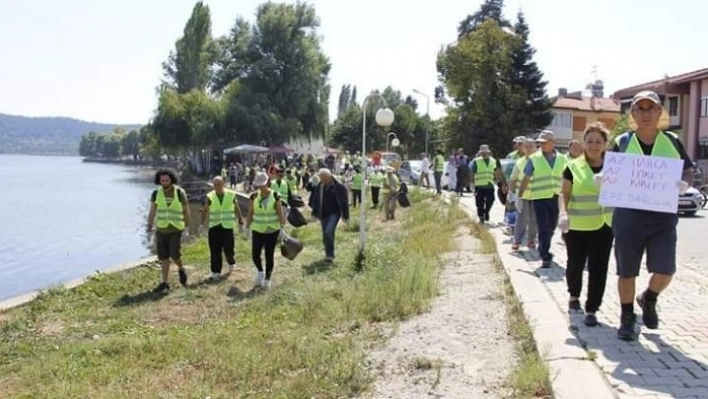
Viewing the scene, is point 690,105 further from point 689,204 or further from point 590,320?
point 590,320

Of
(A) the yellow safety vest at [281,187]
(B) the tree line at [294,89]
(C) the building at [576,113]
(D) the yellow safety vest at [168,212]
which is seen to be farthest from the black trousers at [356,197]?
(C) the building at [576,113]

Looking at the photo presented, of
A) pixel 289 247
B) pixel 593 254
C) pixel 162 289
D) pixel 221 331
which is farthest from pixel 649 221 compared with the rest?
pixel 162 289

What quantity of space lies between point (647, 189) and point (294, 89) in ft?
165

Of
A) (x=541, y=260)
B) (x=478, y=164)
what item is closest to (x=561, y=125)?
(x=478, y=164)

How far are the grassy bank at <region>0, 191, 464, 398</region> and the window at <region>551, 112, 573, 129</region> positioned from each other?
53.8m

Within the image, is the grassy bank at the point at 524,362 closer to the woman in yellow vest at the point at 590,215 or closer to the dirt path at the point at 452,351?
the dirt path at the point at 452,351

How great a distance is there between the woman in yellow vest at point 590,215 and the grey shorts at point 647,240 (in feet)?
2.13

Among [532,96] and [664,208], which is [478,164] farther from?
[532,96]

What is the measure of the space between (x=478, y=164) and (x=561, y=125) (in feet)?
177

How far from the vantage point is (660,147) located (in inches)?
202

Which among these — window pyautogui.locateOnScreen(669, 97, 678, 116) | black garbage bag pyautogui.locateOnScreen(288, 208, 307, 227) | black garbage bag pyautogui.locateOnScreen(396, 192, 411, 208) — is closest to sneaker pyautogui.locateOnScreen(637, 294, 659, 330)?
black garbage bag pyautogui.locateOnScreen(288, 208, 307, 227)

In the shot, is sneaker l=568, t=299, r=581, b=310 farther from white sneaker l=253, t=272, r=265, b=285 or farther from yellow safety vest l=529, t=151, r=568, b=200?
white sneaker l=253, t=272, r=265, b=285

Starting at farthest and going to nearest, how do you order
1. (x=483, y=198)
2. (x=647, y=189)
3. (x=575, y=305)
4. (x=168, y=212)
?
(x=483, y=198)
(x=168, y=212)
(x=575, y=305)
(x=647, y=189)

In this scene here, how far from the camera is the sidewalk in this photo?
4367mm
